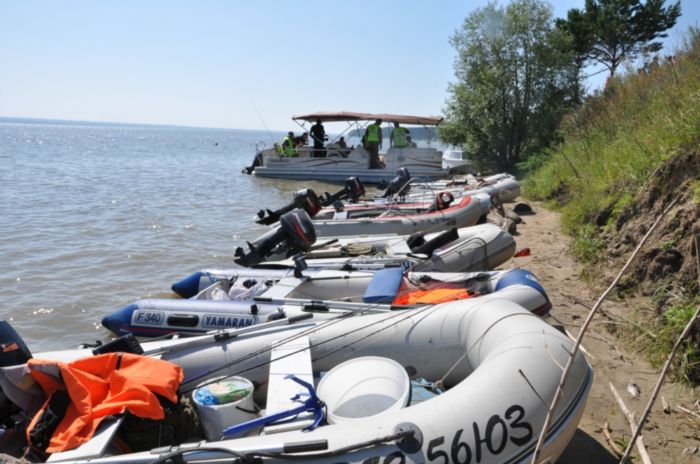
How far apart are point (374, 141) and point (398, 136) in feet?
3.10

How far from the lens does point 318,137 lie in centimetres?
1920

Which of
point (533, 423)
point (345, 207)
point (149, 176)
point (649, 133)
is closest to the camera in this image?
point (533, 423)

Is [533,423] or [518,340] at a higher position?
[518,340]

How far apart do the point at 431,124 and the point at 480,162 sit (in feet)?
8.48

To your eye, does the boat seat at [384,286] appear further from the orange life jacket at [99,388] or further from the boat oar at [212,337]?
the orange life jacket at [99,388]

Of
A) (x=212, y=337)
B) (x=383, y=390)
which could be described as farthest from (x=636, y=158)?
(x=212, y=337)

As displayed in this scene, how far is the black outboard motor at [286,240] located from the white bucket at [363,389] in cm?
369

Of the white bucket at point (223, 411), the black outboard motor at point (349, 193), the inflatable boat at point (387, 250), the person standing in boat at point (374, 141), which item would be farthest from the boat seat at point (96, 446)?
the person standing in boat at point (374, 141)

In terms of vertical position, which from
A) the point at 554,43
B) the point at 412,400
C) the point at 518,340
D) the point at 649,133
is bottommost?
the point at 412,400

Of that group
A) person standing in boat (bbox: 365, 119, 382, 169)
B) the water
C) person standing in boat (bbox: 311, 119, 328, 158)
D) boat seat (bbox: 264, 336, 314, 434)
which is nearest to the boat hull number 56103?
boat seat (bbox: 264, 336, 314, 434)

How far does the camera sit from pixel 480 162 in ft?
65.6

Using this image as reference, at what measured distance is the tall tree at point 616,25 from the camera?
20250 millimetres

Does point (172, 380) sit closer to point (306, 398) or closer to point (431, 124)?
point (306, 398)

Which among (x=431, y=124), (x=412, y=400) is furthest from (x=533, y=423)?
(x=431, y=124)
